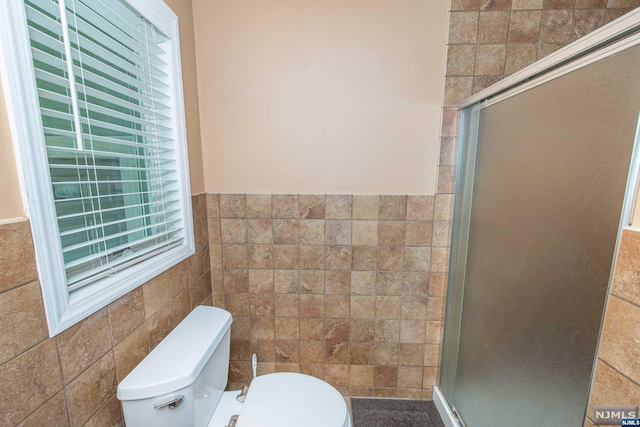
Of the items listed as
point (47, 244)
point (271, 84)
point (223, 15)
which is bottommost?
point (47, 244)

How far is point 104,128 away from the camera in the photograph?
81 cm

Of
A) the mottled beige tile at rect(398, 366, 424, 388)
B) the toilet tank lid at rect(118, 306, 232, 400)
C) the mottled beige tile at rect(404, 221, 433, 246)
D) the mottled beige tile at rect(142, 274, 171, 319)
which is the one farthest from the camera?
the mottled beige tile at rect(398, 366, 424, 388)

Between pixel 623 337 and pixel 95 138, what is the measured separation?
1479mm

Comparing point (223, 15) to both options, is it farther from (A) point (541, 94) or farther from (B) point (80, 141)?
(A) point (541, 94)

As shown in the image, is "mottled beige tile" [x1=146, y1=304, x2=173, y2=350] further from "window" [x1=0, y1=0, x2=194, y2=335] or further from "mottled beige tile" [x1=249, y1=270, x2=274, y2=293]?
"mottled beige tile" [x1=249, y1=270, x2=274, y2=293]

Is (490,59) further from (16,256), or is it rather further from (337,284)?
(16,256)

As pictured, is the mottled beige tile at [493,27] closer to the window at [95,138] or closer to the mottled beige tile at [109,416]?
the window at [95,138]

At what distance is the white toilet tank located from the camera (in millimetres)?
765

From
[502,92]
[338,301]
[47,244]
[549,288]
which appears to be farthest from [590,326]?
[47,244]

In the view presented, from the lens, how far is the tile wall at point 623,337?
590 mm

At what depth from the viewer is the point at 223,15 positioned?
1.29 metres

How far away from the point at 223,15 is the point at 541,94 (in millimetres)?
1415

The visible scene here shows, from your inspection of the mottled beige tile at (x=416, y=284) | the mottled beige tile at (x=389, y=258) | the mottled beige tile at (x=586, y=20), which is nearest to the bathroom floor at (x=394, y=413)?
the mottled beige tile at (x=416, y=284)

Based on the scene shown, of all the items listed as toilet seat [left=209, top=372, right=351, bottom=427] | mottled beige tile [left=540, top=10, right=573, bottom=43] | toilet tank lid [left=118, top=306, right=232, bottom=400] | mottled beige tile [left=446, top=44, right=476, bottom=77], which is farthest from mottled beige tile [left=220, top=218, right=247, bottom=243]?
mottled beige tile [left=540, top=10, right=573, bottom=43]
